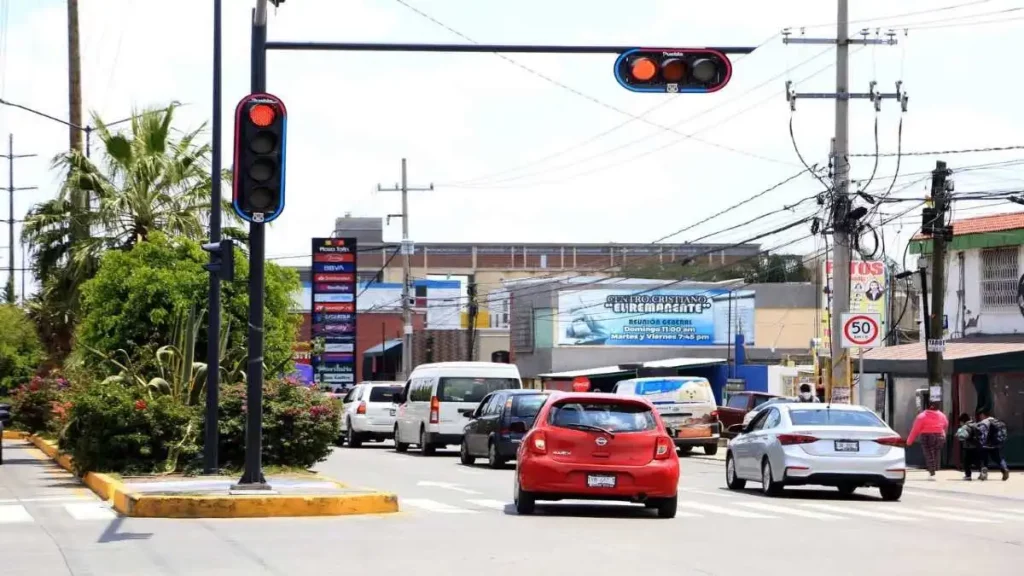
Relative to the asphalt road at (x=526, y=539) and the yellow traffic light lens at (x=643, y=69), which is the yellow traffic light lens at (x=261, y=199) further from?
the yellow traffic light lens at (x=643, y=69)

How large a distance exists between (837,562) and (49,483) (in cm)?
1582

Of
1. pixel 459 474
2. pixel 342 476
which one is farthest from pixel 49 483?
pixel 459 474

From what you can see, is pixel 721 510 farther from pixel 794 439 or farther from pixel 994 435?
pixel 994 435

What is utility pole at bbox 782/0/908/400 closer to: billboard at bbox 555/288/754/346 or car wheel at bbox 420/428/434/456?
car wheel at bbox 420/428/434/456

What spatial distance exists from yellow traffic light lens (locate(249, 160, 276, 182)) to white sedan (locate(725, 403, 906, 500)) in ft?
32.2

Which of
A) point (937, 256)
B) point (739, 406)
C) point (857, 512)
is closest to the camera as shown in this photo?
point (857, 512)

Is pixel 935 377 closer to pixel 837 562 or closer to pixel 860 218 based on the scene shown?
pixel 860 218

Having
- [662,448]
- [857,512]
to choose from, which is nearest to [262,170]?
[662,448]

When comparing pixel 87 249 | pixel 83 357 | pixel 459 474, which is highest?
pixel 87 249

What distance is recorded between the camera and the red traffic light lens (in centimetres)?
1752

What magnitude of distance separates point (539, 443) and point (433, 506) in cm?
222

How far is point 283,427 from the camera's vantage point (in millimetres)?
25016

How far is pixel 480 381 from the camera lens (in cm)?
3834

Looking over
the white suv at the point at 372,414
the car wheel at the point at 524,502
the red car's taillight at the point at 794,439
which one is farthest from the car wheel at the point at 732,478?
the white suv at the point at 372,414
